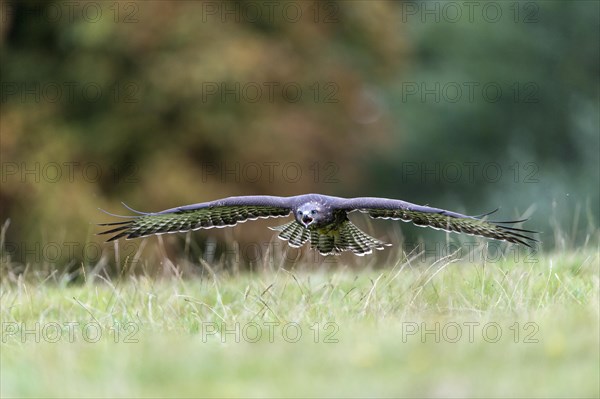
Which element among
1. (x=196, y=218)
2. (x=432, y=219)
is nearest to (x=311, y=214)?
(x=432, y=219)

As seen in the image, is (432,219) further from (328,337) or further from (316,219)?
(328,337)

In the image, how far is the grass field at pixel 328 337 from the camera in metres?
4.09

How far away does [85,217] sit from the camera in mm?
15672

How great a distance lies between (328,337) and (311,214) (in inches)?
94.6

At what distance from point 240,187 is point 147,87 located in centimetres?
221

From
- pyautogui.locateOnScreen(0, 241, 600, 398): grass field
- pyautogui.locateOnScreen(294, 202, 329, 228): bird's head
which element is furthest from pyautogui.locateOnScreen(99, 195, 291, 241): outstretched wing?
pyautogui.locateOnScreen(0, 241, 600, 398): grass field

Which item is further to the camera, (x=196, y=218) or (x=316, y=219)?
(x=196, y=218)

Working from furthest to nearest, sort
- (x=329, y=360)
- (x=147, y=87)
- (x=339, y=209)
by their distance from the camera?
(x=147, y=87), (x=339, y=209), (x=329, y=360)

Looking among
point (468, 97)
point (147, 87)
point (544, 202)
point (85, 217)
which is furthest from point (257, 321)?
point (468, 97)

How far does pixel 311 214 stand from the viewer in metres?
7.32

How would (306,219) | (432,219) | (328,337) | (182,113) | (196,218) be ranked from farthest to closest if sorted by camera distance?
(182,113)
(196,218)
(306,219)
(432,219)
(328,337)

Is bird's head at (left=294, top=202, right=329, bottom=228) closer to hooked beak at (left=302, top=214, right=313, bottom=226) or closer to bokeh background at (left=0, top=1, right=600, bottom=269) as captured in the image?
hooked beak at (left=302, top=214, right=313, bottom=226)

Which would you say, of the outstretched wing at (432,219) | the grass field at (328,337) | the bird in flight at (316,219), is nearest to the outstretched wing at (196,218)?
the bird in flight at (316,219)

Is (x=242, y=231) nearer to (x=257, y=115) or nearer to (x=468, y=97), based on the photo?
(x=257, y=115)
